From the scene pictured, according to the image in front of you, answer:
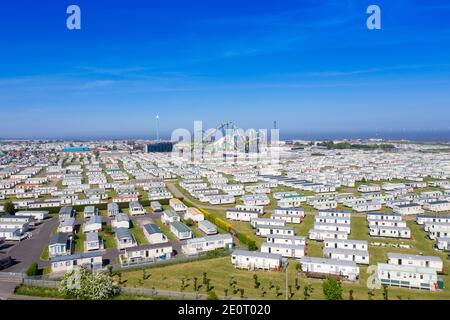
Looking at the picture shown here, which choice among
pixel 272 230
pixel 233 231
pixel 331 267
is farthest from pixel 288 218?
pixel 331 267

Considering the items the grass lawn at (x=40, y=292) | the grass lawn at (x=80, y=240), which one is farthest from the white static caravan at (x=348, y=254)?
the grass lawn at (x=80, y=240)

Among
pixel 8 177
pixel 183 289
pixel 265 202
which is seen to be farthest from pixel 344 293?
pixel 8 177

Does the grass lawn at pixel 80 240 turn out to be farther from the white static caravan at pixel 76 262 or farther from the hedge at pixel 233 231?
the hedge at pixel 233 231

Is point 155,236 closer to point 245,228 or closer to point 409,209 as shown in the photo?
point 245,228

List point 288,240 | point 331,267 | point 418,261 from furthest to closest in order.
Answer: point 288,240 < point 418,261 < point 331,267

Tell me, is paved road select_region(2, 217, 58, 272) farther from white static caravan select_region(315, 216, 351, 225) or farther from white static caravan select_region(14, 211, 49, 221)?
white static caravan select_region(315, 216, 351, 225)

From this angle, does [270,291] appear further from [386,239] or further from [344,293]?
[386,239]
